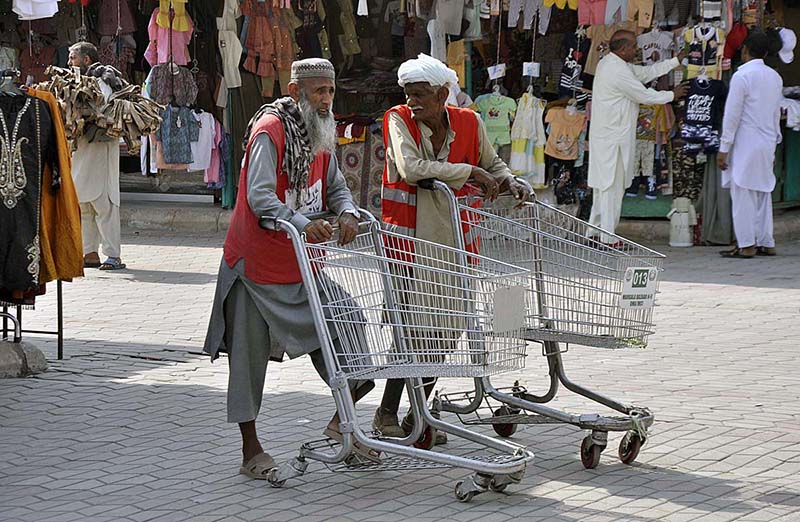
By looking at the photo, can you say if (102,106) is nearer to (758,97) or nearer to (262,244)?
(262,244)

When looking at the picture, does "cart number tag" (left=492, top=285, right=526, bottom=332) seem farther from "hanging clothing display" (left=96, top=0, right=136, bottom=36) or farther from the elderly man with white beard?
"hanging clothing display" (left=96, top=0, right=136, bottom=36)

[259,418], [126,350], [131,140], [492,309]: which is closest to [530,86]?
[131,140]

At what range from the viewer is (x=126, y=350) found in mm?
8930

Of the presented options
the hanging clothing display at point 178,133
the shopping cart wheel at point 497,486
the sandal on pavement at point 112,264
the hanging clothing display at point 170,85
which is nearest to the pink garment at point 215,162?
the hanging clothing display at point 178,133

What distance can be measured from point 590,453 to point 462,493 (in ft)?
2.60

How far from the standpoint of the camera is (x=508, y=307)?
521 cm

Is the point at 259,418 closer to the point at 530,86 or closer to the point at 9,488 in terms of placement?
the point at 9,488

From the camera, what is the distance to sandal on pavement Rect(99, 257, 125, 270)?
1243 centimetres

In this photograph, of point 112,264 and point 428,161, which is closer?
point 428,161

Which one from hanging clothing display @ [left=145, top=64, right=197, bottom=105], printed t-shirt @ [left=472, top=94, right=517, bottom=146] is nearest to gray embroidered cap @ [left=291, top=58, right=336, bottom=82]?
printed t-shirt @ [left=472, top=94, right=517, bottom=146]

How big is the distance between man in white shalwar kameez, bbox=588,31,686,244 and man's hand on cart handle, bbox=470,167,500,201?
7.42 metres

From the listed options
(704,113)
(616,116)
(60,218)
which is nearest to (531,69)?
(616,116)

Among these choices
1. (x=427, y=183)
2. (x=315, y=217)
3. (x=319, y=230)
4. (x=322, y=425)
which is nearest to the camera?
(x=319, y=230)

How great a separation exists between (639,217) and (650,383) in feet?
22.5
